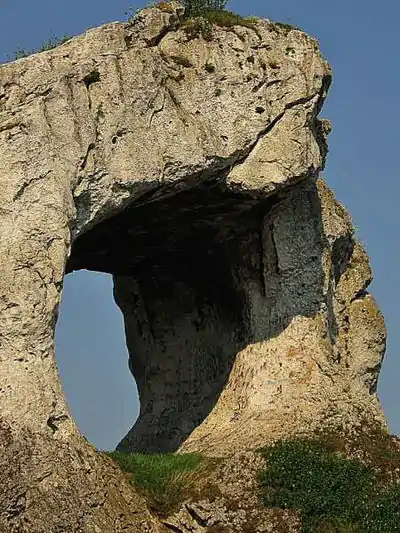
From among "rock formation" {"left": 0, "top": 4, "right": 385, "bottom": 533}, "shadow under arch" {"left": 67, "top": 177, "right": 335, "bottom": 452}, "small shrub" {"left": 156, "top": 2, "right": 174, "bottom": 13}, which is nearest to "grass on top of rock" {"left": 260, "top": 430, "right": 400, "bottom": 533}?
"rock formation" {"left": 0, "top": 4, "right": 385, "bottom": 533}

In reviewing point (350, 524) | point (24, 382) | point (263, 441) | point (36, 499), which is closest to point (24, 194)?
point (24, 382)

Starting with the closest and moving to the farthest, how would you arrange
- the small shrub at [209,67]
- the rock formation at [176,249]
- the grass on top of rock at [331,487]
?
1. the rock formation at [176,249]
2. the grass on top of rock at [331,487]
3. the small shrub at [209,67]

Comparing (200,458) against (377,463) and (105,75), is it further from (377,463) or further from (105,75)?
(105,75)

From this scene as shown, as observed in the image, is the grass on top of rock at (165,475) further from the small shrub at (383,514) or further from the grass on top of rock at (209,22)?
the grass on top of rock at (209,22)

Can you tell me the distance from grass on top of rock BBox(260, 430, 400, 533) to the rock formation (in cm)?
86

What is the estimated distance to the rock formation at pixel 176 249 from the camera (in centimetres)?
1565

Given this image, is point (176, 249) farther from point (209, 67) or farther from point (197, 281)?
point (209, 67)

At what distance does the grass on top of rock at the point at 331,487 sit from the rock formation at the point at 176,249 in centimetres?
86

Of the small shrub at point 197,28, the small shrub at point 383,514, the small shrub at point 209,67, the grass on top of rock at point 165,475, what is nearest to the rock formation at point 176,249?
the small shrub at point 209,67

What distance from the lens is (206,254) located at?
21969mm

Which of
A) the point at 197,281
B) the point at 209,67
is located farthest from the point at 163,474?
the point at 209,67

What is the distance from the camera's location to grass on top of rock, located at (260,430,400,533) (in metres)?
17.4

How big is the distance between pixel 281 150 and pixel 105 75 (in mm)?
3340

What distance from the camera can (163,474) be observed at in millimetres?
17891
